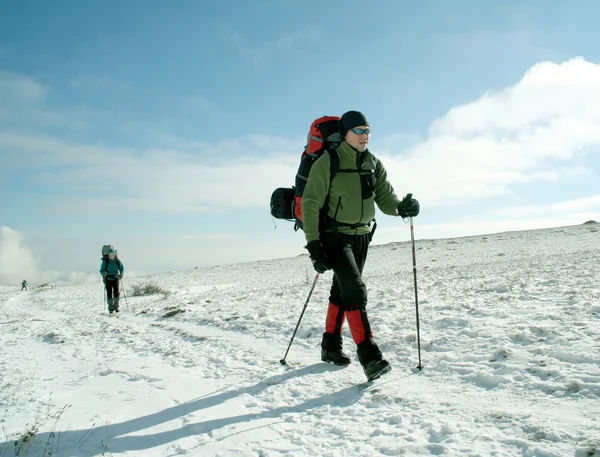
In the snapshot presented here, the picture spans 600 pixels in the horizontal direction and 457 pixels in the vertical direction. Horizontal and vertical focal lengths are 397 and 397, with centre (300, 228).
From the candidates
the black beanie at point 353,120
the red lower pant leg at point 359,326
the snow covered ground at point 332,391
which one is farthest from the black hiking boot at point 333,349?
the black beanie at point 353,120

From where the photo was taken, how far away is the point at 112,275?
14.9 meters

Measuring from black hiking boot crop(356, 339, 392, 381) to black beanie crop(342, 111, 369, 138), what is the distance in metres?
2.38

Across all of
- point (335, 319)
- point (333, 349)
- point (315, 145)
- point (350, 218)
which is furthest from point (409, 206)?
point (333, 349)

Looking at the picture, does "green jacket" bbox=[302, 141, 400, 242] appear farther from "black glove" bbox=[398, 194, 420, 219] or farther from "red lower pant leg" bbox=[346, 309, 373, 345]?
"red lower pant leg" bbox=[346, 309, 373, 345]

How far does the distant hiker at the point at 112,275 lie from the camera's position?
1461cm

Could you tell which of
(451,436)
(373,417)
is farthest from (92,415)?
(451,436)

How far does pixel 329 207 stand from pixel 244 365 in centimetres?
245

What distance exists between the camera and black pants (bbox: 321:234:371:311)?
431 cm

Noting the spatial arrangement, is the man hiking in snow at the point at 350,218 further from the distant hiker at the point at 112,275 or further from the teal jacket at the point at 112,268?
the teal jacket at the point at 112,268

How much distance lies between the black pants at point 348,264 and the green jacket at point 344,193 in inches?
5.2

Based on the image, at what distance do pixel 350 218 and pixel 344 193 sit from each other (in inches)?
11.8

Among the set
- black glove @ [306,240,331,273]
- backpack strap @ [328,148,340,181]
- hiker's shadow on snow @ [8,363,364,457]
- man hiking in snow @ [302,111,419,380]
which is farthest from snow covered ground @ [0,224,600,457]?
backpack strap @ [328,148,340,181]

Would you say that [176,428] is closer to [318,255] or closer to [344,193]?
[318,255]

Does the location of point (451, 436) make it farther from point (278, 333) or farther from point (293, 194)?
point (278, 333)
